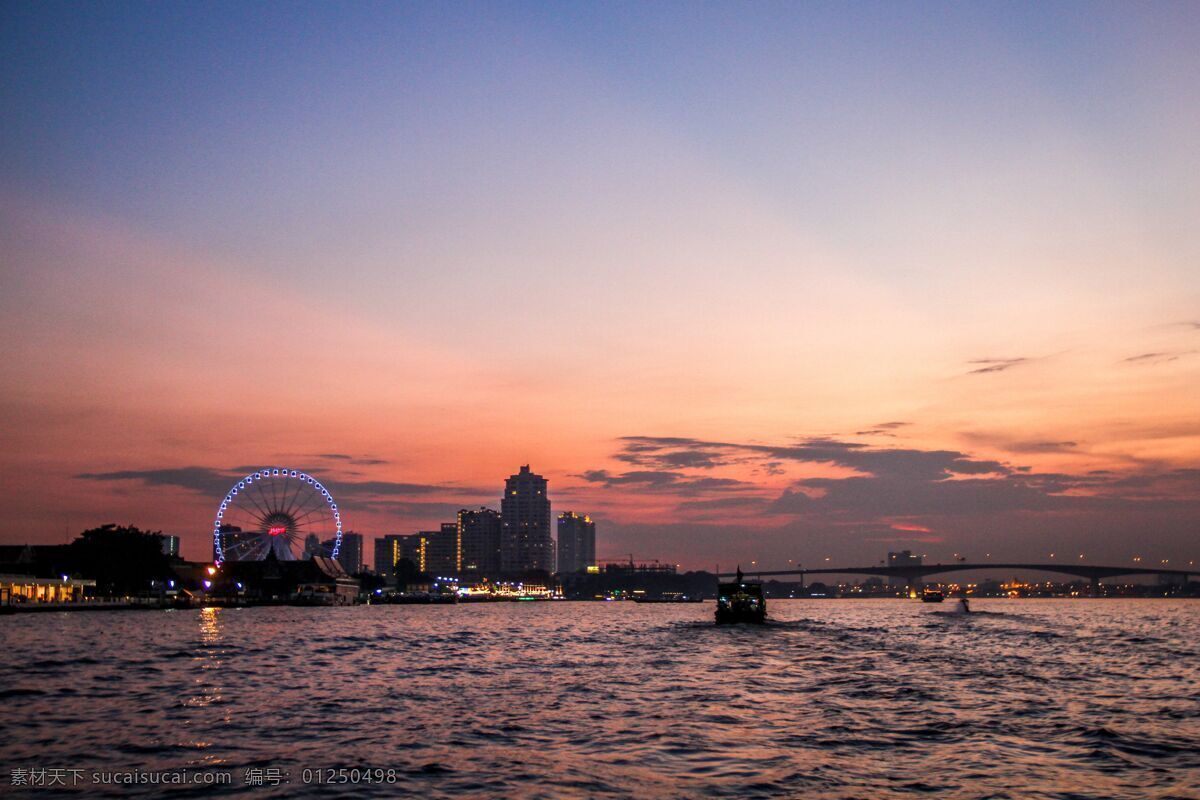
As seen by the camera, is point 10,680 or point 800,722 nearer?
point 800,722

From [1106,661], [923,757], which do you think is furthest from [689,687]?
[1106,661]

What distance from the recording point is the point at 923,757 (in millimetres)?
35344

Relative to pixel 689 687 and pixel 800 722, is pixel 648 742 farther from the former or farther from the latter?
pixel 689 687

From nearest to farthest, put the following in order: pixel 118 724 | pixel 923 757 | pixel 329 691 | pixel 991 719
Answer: pixel 923 757, pixel 118 724, pixel 991 719, pixel 329 691

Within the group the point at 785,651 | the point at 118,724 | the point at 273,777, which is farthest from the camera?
the point at 785,651

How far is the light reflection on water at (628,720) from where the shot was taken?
31.7 meters

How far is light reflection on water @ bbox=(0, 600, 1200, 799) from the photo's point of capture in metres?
31.7

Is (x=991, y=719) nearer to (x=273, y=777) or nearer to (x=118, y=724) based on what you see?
(x=273, y=777)

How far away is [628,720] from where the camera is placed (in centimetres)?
4447

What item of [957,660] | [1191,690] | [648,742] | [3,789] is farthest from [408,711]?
[957,660]

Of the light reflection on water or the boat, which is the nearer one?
the light reflection on water

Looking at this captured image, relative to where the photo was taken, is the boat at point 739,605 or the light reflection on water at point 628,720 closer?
the light reflection on water at point 628,720

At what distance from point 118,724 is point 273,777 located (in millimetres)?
14349

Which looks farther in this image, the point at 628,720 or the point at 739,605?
the point at 739,605
